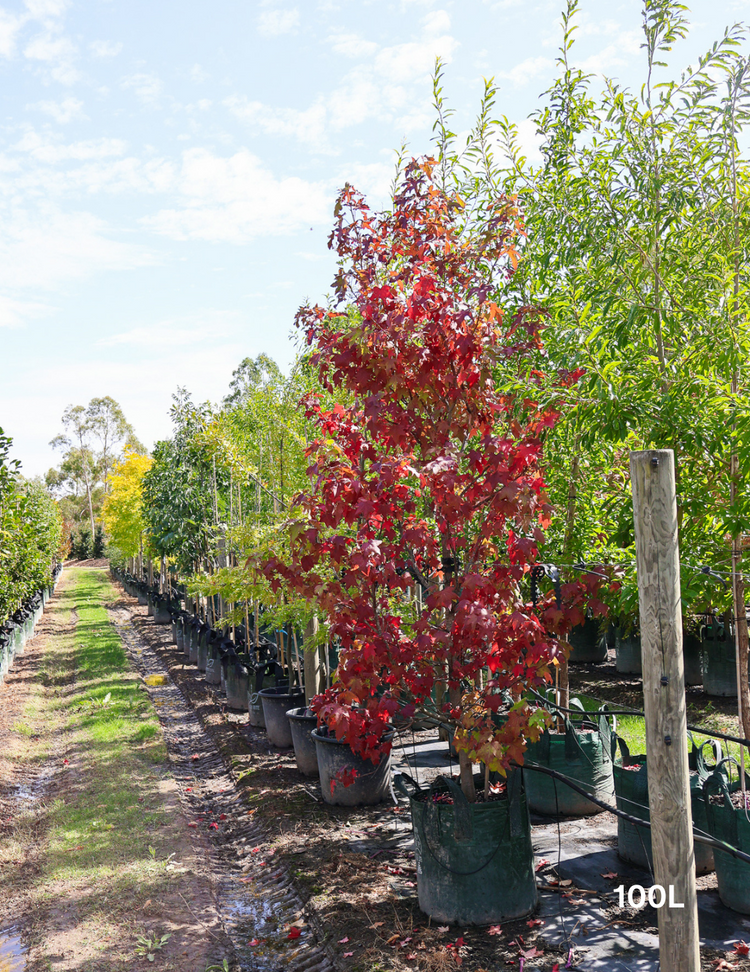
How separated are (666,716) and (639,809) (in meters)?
2.21

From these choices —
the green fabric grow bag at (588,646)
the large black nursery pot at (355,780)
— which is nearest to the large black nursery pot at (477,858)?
the large black nursery pot at (355,780)

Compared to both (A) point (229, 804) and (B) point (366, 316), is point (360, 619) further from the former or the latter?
(A) point (229, 804)

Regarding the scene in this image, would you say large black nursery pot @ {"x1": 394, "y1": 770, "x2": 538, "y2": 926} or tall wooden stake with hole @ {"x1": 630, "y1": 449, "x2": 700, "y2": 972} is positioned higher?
tall wooden stake with hole @ {"x1": 630, "y1": 449, "x2": 700, "y2": 972}

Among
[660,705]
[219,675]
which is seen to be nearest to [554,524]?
[660,705]

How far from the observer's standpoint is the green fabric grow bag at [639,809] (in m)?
4.35

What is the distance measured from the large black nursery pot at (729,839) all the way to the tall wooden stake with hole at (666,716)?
4.28ft

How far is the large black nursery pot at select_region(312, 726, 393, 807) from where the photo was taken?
5996 millimetres

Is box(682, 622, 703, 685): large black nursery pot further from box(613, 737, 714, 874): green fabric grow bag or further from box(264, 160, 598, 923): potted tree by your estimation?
box(264, 160, 598, 923): potted tree

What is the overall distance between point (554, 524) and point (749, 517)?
2.00 metres

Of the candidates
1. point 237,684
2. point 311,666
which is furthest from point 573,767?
point 237,684

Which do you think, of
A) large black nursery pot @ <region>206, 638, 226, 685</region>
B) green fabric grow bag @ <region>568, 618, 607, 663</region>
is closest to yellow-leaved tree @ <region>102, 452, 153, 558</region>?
large black nursery pot @ <region>206, 638, 226, 685</region>

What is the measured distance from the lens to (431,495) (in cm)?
386

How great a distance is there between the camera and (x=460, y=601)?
356cm

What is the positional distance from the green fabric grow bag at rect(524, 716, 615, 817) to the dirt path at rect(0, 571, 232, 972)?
251 centimetres
